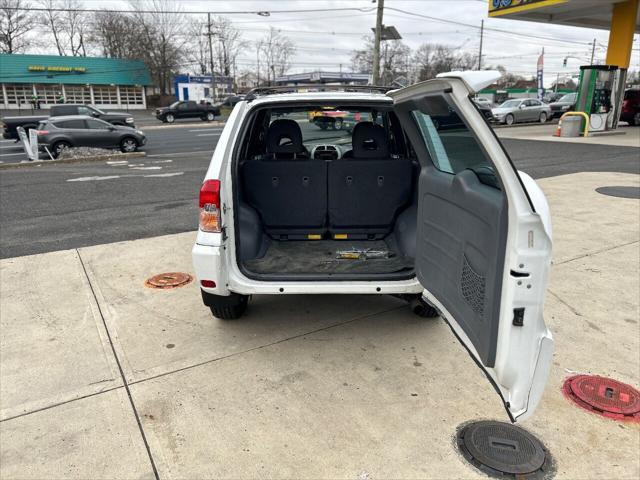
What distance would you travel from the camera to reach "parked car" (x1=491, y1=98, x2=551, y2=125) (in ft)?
87.6

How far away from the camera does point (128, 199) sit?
29.3ft

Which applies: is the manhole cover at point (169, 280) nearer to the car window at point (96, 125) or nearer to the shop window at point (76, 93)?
the car window at point (96, 125)

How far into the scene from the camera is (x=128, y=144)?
1706cm

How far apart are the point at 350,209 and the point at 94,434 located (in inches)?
108

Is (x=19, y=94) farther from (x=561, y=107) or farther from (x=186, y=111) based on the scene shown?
(x=561, y=107)

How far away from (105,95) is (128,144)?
4565 cm

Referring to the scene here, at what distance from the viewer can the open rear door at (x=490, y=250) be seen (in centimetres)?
189

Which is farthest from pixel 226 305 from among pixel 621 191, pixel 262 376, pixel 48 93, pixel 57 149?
pixel 48 93

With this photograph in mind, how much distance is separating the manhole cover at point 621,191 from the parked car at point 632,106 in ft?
65.8

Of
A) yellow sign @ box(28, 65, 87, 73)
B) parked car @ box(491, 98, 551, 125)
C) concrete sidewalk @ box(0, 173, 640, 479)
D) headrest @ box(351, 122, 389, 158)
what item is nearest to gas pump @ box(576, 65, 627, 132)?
parked car @ box(491, 98, 551, 125)

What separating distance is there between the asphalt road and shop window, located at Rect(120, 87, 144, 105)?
46.8 m

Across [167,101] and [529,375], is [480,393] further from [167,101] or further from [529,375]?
[167,101]

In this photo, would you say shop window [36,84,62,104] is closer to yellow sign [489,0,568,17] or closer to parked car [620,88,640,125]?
yellow sign [489,0,568,17]

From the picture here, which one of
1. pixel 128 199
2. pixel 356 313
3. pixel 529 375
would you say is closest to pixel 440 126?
pixel 529 375
